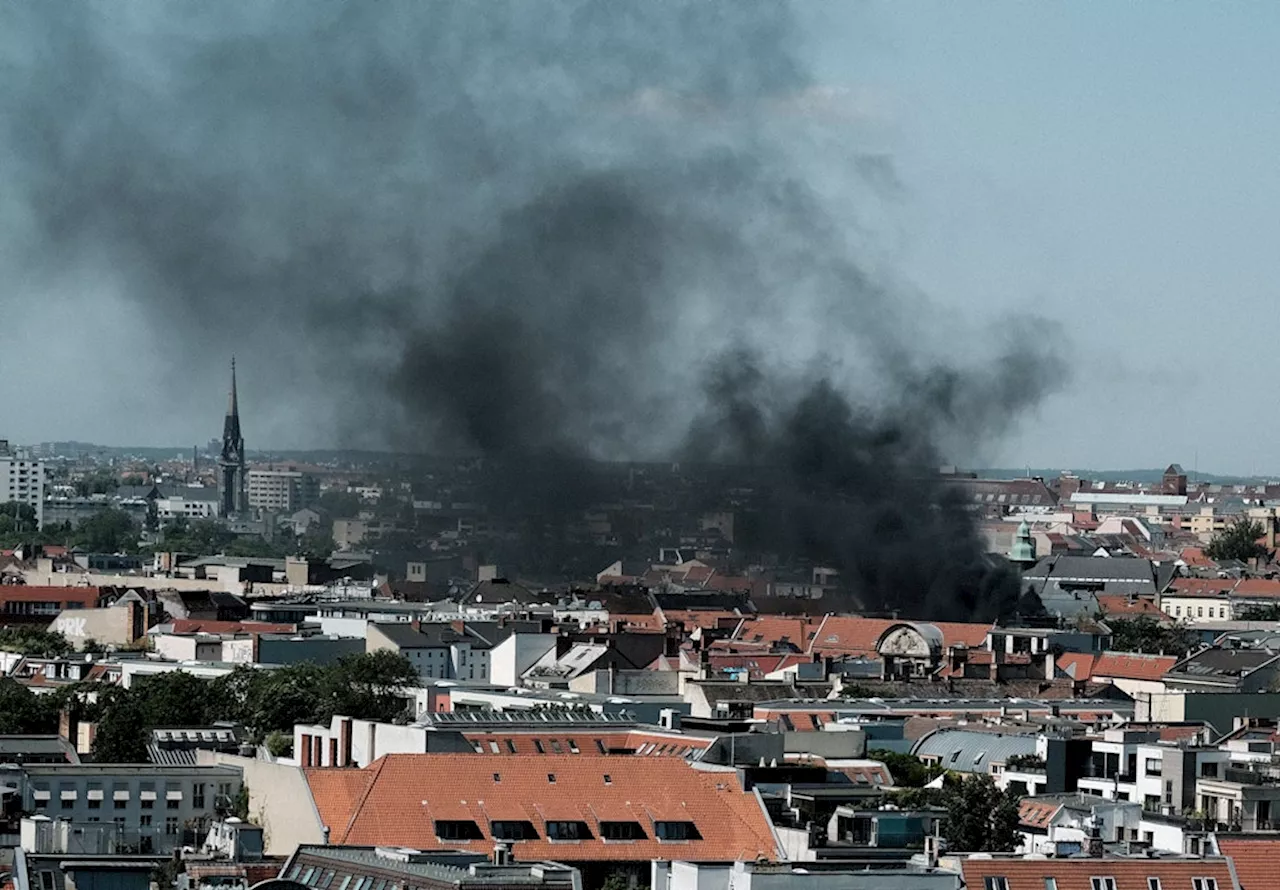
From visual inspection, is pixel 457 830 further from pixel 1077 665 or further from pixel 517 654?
pixel 517 654

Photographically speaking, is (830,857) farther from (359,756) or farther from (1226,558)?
(1226,558)

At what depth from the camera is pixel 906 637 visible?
87.2 m

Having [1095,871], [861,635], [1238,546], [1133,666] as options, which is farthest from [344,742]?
[1238,546]

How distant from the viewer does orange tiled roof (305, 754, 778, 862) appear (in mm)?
40562

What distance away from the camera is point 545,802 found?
42.3m

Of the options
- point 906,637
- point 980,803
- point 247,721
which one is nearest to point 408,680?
→ point 247,721

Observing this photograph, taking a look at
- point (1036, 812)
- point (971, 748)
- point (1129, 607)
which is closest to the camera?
point (1036, 812)

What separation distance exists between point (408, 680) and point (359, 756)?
74.5 feet

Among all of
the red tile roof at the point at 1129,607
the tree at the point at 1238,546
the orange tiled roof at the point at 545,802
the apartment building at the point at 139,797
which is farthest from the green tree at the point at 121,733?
the tree at the point at 1238,546

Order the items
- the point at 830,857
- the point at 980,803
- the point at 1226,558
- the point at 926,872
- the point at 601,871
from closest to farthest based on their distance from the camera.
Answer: the point at 926,872
the point at 830,857
the point at 601,871
the point at 980,803
the point at 1226,558

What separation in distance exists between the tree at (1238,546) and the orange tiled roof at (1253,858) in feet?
455

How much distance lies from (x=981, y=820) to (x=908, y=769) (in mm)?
8880

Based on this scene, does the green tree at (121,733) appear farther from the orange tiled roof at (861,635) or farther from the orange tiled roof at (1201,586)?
the orange tiled roof at (1201,586)

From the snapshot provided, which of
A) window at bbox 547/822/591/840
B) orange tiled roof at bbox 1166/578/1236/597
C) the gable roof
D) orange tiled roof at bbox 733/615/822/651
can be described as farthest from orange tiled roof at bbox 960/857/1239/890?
orange tiled roof at bbox 1166/578/1236/597
